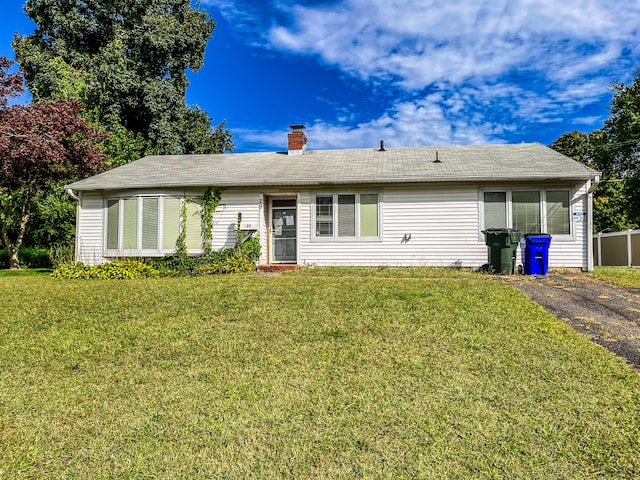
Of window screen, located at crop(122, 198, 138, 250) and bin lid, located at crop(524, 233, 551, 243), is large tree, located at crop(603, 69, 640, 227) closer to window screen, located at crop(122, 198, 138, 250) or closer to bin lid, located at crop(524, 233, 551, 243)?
bin lid, located at crop(524, 233, 551, 243)

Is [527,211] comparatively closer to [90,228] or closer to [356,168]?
[356,168]

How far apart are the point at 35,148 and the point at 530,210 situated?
47.0 feet

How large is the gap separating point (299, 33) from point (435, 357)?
13642 mm

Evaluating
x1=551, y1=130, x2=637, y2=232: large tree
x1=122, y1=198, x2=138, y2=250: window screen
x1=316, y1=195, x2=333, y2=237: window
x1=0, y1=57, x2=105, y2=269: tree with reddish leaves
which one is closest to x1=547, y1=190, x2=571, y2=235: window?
x1=316, y1=195, x2=333, y2=237: window

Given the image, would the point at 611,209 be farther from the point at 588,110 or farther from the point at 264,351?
the point at 264,351

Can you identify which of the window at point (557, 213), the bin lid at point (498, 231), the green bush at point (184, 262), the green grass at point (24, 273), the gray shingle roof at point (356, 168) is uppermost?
the gray shingle roof at point (356, 168)

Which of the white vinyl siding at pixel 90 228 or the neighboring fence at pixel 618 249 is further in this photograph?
the neighboring fence at pixel 618 249

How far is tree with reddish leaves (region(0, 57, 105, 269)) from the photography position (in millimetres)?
12078

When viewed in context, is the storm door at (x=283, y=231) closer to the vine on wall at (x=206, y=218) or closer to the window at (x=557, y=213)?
the vine on wall at (x=206, y=218)

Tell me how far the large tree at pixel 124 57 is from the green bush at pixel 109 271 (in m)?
12.7

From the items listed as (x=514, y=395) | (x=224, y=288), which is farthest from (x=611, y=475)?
(x=224, y=288)

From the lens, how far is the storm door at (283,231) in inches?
477

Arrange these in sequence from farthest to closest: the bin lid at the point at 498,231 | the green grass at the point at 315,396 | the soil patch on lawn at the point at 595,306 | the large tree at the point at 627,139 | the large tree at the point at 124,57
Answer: the large tree at the point at 627,139, the large tree at the point at 124,57, the bin lid at the point at 498,231, the soil patch on lawn at the point at 595,306, the green grass at the point at 315,396

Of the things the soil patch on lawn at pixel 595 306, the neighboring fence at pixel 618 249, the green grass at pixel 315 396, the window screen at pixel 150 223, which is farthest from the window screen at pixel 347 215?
the neighboring fence at pixel 618 249
